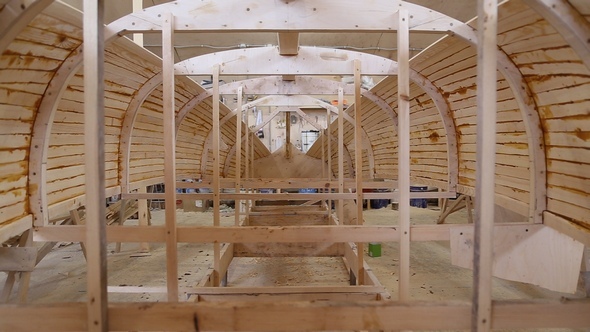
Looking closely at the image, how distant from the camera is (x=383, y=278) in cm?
482

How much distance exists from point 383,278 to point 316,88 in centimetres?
280

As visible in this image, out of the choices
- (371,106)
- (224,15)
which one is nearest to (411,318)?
(224,15)

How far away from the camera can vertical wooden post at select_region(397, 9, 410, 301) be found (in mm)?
1944

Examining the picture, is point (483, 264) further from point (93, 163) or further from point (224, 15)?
point (224, 15)

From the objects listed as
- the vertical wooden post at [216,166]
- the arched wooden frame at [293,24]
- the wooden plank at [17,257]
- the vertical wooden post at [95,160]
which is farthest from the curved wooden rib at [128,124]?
the vertical wooden post at [95,160]

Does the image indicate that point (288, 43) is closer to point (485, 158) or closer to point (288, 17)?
point (288, 17)

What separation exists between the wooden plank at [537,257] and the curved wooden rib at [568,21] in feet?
4.19

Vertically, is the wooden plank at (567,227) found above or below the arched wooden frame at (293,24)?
below

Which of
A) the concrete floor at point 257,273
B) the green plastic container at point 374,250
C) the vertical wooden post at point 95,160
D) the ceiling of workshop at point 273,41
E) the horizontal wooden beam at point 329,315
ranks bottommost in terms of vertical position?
the concrete floor at point 257,273

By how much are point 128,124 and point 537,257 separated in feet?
14.2

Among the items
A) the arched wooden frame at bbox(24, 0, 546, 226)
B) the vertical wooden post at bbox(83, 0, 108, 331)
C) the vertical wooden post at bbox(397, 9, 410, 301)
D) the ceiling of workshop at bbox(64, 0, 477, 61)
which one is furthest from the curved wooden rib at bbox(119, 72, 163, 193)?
the ceiling of workshop at bbox(64, 0, 477, 61)

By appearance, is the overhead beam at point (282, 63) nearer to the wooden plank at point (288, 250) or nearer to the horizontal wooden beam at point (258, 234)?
the horizontal wooden beam at point (258, 234)

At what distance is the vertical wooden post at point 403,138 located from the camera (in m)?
1.94

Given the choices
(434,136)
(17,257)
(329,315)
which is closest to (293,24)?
(329,315)
